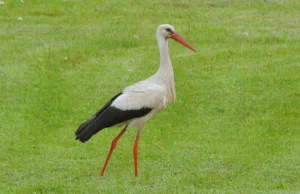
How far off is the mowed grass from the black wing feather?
0.54m

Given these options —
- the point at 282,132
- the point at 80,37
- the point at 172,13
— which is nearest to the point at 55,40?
the point at 80,37

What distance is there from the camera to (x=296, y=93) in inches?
594

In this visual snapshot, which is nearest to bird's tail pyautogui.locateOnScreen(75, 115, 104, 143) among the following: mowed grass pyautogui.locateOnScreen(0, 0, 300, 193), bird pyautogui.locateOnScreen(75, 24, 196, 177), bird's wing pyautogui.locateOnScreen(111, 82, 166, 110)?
bird pyautogui.locateOnScreen(75, 24, 196, 177)

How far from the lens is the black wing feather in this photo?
10.3m

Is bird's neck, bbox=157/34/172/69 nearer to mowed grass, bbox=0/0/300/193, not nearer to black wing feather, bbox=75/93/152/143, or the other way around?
black wing feather, bbox=75/93/152/143

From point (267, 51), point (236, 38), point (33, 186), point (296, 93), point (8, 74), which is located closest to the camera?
point (33, 186)

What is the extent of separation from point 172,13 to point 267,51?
183 inches

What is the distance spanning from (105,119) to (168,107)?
4.04 metres

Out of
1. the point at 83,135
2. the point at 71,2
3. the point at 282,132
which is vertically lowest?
the point at 71,2

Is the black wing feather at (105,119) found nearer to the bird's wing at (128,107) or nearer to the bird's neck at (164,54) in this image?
the bird's wing at (128,107)

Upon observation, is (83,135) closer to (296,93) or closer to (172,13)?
(296,93)

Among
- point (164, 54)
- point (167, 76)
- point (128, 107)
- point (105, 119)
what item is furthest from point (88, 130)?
point (164, 54)

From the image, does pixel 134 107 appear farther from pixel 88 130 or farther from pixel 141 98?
pixel 88 130

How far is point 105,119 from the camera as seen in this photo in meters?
10.4
